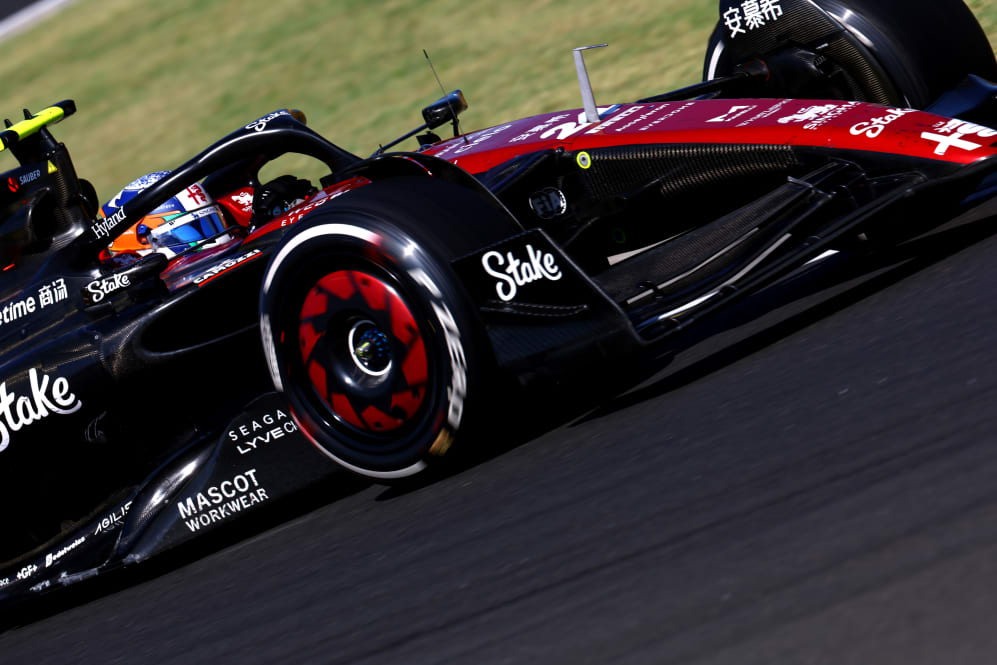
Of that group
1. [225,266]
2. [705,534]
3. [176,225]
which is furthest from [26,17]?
[705,534]

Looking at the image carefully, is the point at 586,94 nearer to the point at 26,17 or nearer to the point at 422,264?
the point at 422,264

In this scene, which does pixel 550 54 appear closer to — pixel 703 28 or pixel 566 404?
pixel 703 28

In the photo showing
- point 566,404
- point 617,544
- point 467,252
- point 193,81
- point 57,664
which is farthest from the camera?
point 193,81

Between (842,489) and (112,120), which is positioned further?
(112,120)

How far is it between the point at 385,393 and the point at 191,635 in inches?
33.8

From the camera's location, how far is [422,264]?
346cm

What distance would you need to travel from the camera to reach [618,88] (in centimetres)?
1031

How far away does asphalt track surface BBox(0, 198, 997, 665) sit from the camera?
221 centimetres

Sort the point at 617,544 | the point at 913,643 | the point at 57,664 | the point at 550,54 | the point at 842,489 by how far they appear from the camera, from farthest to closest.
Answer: the point at 550,54, the point at 57,664, the point at 617,544, the point at 842,489, the point at 913,643

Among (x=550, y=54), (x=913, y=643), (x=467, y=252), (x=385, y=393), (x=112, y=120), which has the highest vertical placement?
(x=112, y=120)

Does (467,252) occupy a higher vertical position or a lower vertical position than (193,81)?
lower

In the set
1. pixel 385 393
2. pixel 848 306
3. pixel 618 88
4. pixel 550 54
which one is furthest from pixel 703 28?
pixel 385 393

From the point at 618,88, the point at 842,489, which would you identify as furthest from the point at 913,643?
the point at 618,88

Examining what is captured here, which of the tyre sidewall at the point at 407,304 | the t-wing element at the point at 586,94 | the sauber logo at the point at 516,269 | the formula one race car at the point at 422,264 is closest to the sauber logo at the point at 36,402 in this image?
the formula one race car at the point at 422,264
